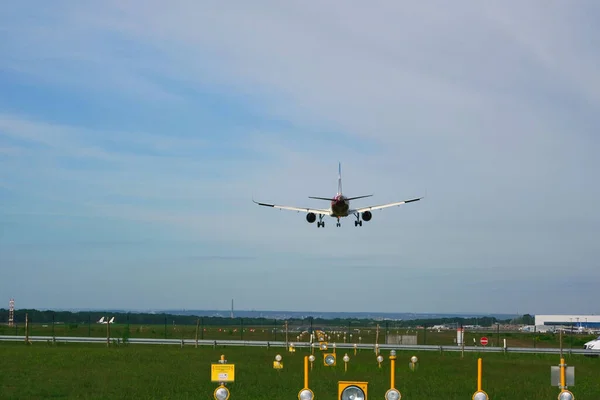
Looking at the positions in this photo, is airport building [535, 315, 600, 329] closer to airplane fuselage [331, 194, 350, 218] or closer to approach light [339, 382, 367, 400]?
airplane fuselage [331, 194, 350, 218]

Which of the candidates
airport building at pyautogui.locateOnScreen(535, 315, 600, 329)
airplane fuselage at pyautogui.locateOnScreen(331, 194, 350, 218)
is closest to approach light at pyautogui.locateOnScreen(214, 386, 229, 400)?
airplane fuselage at pyautogui.locateOnScreen(331, 194, 350, 218)

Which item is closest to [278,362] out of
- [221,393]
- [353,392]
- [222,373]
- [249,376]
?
[249,376]

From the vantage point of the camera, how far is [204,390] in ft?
96.2

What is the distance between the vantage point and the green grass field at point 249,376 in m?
29.1

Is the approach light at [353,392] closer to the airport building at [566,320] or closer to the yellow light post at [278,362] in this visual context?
the yellow light post at [278,362]

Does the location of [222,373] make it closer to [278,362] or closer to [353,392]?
[353,392]

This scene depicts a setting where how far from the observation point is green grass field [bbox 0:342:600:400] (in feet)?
95.5

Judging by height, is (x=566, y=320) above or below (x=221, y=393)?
below

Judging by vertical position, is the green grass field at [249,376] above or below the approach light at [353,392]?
below

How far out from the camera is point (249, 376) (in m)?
35.4

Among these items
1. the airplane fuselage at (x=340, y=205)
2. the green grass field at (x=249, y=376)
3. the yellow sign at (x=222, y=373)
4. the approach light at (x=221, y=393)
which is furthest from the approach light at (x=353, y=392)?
the airplane fuselage at (x=340, y=205)

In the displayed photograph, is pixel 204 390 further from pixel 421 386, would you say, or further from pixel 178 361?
pixel 178 361

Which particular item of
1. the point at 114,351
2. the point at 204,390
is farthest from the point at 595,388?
the point at 114,351

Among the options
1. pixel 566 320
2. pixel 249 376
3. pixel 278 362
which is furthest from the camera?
pixel 566 320
